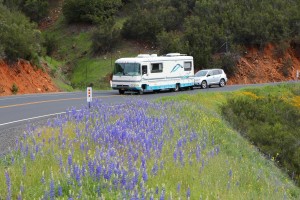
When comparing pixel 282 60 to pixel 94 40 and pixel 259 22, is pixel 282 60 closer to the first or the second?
pixel 259 22

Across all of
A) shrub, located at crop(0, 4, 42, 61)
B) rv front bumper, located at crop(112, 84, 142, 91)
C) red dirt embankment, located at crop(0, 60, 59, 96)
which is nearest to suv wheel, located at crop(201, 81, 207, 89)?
rv front bumper, located at crop(112, 84, 142, 91)

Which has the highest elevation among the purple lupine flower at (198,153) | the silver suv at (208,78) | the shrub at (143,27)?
the shrub at (143,27)

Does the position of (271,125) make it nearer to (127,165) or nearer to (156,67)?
(156,67)

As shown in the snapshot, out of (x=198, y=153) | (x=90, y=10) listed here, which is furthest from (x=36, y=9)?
(x=198, y=153)

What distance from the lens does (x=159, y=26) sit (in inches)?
2144

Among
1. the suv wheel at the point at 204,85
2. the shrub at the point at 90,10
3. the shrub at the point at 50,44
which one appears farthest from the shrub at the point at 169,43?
the shrub at the point at 50,44

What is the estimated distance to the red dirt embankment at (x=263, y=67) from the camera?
4906cm

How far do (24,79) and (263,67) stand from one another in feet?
81.3

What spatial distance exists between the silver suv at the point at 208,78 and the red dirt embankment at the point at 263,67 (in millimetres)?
7377

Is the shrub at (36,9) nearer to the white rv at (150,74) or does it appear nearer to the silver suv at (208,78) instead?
the silver suv at (208,78)

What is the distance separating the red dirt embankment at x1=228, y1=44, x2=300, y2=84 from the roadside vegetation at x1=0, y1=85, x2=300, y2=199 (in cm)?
3890

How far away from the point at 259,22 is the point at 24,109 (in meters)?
36.8

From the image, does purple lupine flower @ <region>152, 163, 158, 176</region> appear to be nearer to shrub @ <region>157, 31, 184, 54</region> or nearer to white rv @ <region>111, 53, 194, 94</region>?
white rv @ <region>111, 53, 194, 94</region>

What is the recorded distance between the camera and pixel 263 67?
50156 mm
